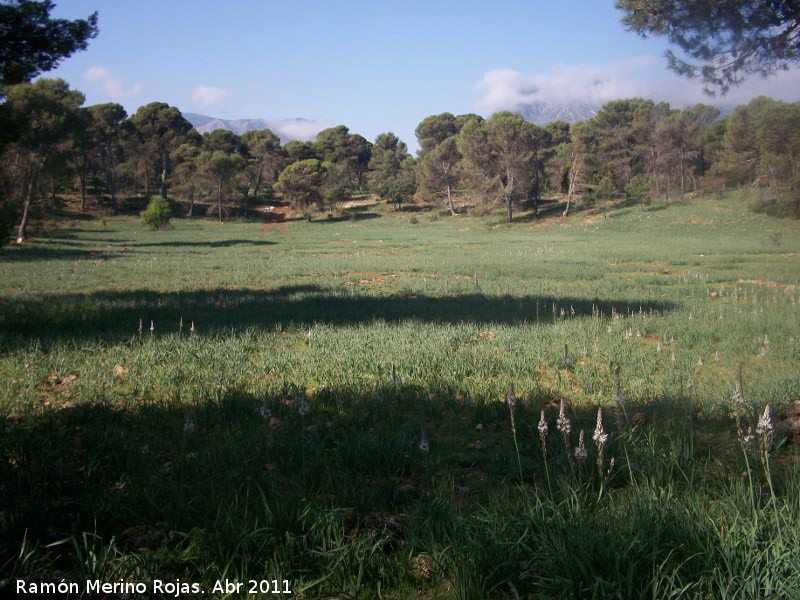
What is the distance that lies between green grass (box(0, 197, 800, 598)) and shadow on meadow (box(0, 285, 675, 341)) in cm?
14

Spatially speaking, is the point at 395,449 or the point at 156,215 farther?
the point at 156,215

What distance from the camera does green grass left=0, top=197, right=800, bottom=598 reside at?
287 cm

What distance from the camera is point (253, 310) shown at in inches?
511

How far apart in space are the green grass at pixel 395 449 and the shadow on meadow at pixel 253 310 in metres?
0.14

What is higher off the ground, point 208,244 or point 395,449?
point 208,244

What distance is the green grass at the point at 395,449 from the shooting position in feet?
9.41

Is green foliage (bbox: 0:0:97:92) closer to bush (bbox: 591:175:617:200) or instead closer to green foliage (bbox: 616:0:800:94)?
green foliage (bbox: 616:0:800:94)

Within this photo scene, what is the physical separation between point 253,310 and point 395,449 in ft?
30.0

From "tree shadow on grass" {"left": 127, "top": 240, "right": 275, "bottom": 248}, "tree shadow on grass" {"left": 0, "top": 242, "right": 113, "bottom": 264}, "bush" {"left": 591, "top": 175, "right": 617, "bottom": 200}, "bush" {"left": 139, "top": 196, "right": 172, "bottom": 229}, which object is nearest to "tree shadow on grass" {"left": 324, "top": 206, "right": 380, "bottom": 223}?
"bush" {"left": 139, "top": 196, "right": 172, "bottom": 229}

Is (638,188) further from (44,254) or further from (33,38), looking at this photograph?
(33,38)

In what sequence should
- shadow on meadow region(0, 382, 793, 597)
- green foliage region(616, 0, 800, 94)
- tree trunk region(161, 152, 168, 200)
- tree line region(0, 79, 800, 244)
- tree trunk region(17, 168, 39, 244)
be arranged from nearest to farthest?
shadow on meadow region(0, 382, 793, 597), green foliage region(616, 0, 800, 94), tree trunk region(17, 168, 39, 244), tree line region(0, 79, 800, 244), tree trunk region(161, 152, 168, 200)

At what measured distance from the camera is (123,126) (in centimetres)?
7744

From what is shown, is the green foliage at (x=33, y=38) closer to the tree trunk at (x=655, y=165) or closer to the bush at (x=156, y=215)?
the bush at (x=156, y=215)

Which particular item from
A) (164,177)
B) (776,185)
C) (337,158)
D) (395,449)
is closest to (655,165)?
(776,185)
